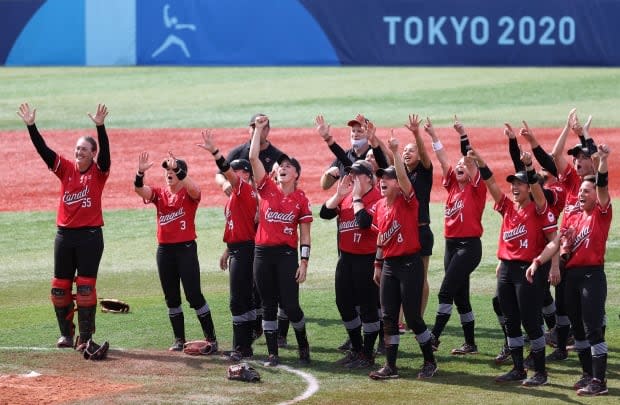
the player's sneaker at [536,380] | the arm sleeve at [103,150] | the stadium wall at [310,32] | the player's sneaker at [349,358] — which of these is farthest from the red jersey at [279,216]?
the stadium wall at [310,32]

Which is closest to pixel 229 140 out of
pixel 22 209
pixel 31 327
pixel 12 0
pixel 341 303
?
pixel 22 209

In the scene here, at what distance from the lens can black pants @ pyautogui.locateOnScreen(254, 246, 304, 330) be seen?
1068 centimetres

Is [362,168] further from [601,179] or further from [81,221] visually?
[81,221]

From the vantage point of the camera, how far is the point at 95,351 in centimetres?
1095

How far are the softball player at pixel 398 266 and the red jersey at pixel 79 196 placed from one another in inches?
110

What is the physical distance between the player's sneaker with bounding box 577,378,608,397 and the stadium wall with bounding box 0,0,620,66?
67.1ft

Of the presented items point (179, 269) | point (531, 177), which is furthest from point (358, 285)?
point (531, 177)

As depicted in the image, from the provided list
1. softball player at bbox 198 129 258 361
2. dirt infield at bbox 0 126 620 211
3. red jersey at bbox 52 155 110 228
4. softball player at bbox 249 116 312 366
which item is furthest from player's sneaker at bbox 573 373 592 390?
dirt infield at bbox 0 126 620 211

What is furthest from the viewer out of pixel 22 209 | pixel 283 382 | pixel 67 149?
pixel 67 149

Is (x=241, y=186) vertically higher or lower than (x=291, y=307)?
higher

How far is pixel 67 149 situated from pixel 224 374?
49.0 feet

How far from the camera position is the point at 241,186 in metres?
11.1

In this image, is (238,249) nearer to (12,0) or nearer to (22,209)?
(22,209)

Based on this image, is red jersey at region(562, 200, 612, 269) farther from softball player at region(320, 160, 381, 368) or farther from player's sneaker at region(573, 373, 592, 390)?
softball player at region(320, 160, 381, 368)
